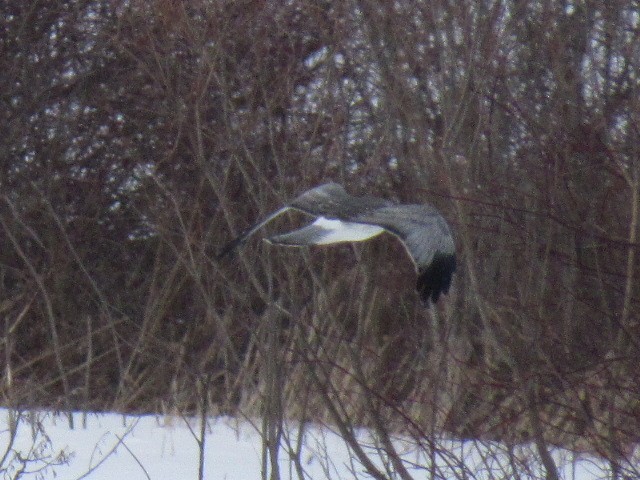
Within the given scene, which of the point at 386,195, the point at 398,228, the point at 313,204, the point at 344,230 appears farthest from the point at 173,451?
the point at 398,228

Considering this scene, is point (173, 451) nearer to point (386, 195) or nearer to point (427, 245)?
point (386, 195)

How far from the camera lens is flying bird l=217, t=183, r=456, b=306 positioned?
4414 millimetres

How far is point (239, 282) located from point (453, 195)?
522cm

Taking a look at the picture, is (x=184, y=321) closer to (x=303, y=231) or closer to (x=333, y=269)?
(x=333, y=269)

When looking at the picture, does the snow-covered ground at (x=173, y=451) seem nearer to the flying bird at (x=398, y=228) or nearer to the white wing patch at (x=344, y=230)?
the white wing patch at (x=344, y=230)

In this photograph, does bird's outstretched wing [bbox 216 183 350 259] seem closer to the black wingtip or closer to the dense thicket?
the dense thicket

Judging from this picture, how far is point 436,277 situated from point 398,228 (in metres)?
0.22

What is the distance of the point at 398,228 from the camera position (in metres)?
4.51

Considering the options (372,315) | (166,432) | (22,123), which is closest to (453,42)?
(372,315)

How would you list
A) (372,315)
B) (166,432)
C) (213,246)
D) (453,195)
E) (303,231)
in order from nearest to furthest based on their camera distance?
(453,195)
(303,231)
(372,315)
(166,432)
(213,246)

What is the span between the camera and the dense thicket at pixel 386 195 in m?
4.81

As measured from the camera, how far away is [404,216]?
461 cm

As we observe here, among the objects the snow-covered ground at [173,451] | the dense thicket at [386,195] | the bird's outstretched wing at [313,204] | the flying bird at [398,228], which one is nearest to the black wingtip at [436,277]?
the flying bird at [398,228]

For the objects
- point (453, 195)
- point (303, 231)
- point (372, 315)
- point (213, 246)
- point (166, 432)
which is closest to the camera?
point (453, 195)
